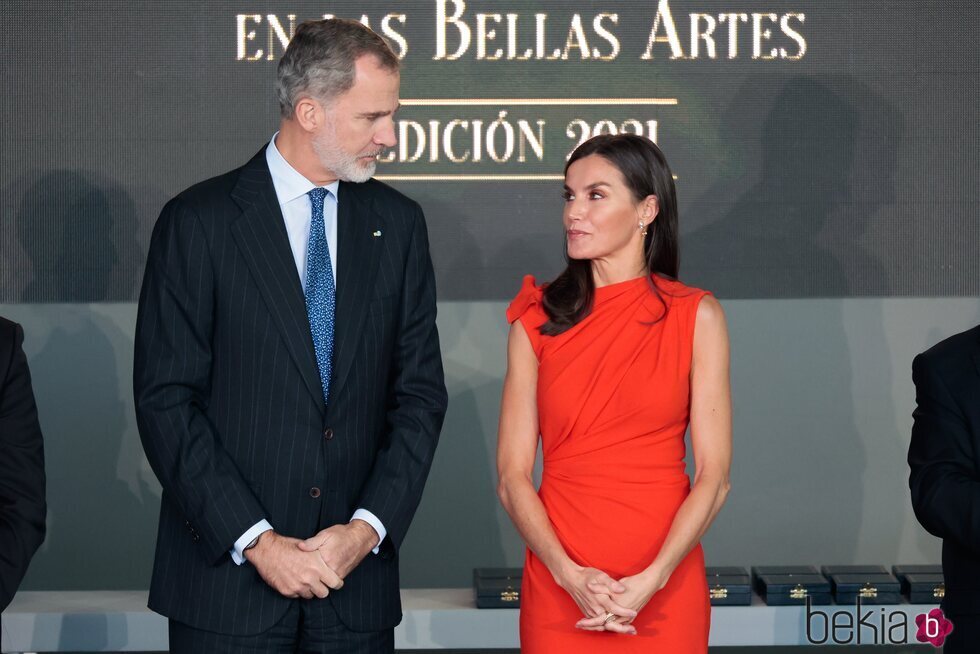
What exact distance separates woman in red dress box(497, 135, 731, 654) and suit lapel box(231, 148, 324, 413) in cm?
54

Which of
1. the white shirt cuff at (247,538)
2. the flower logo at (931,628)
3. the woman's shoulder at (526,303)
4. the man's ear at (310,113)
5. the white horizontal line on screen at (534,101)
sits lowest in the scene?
the flower logo at (931,628)

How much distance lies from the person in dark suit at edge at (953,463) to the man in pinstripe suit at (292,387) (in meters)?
0.96

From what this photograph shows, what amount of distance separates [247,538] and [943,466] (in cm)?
133

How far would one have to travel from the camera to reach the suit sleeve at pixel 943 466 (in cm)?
256

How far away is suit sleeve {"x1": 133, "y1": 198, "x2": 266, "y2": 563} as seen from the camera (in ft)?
8.06

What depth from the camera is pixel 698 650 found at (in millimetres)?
2795

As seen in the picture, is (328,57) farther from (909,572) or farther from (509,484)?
(909,572)

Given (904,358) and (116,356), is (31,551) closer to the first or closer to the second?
(116,356)

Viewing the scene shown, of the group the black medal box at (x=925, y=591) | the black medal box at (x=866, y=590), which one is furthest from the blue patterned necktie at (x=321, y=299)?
the black medal box at (x=925, y=591)

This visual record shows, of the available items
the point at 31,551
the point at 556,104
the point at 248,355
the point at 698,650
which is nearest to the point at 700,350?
the point at 698,650

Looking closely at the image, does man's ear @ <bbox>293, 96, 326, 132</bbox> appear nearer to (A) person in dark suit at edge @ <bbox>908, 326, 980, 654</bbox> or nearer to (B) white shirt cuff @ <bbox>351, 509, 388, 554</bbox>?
(B) white shirt cuff @ <bbox>351, 509, 388, 554</bbox>

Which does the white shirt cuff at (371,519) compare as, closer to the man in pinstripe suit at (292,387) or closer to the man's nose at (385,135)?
the man in pinstripe suit at (292,387)

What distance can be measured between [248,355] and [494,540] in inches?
79.6

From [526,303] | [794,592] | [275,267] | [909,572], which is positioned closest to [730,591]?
[794,592]
